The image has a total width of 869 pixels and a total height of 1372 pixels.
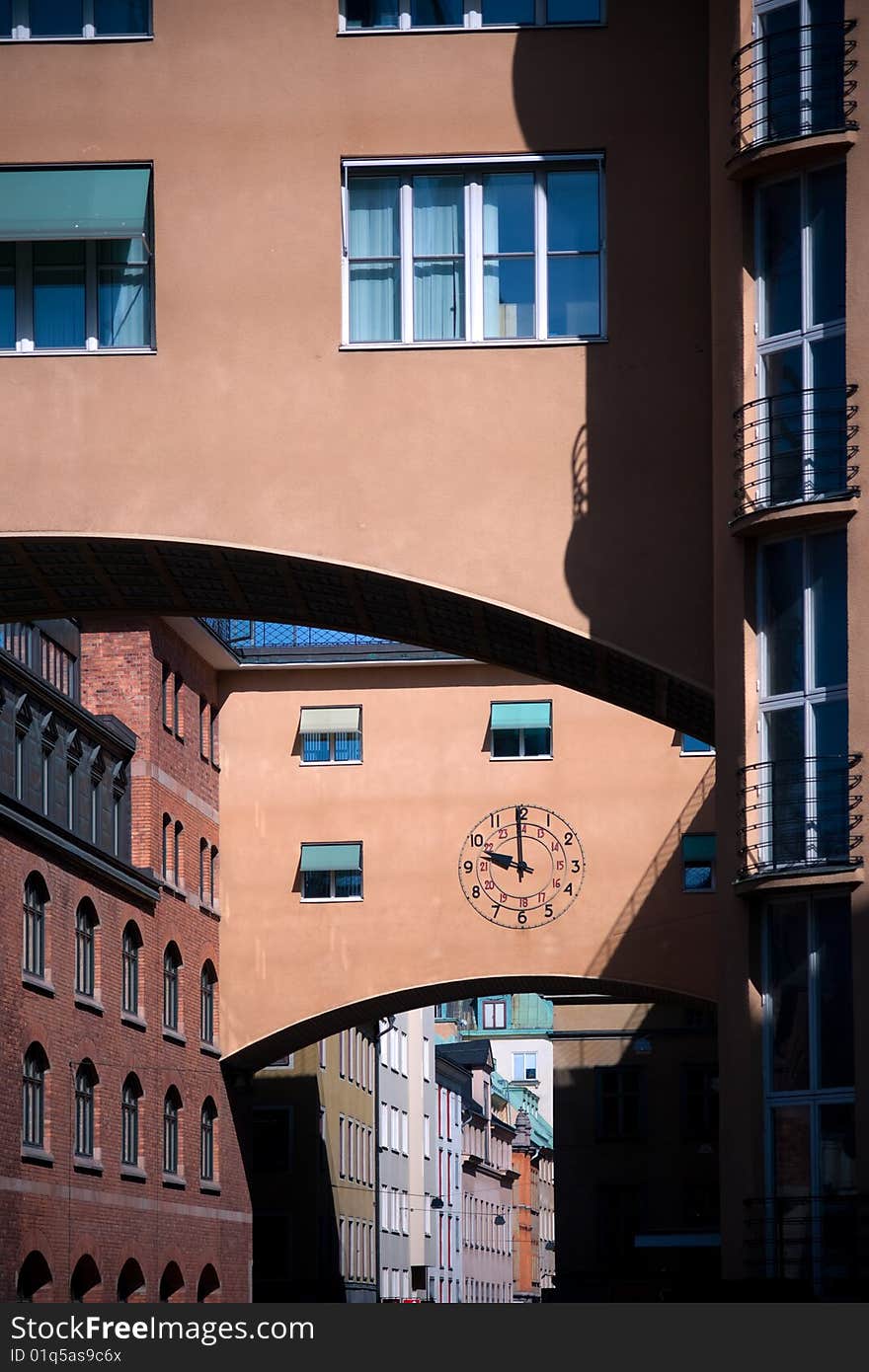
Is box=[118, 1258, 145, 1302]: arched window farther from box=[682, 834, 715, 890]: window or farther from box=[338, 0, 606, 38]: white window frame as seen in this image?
box=[338, 0, 606, 38]: white window frame

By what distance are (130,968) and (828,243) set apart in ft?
93.6

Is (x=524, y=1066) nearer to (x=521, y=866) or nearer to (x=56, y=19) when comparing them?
(x=521, y=866)

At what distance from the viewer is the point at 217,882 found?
46906 millimetres

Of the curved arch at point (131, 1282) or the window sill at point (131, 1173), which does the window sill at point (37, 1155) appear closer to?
the window sill at point (131, 1173)

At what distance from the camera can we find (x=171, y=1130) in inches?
1772

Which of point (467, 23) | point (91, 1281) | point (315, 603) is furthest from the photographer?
Result: point (91, 1281)

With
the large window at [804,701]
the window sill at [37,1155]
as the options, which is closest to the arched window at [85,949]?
the window sill at [37,1155]

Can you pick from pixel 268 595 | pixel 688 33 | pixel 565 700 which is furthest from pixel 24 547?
pixel 565 700

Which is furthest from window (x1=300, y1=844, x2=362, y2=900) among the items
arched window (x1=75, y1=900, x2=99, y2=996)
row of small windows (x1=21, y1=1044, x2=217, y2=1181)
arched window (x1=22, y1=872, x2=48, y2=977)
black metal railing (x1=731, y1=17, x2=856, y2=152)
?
black metal railing (x1=731, y1=17, x2=856, y2=152)

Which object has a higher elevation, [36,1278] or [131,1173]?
[131,1173]

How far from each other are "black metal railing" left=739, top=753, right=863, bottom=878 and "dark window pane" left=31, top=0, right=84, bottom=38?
7.65 m

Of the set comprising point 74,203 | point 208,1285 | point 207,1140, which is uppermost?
point 74,203

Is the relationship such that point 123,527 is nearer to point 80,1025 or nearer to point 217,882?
point 80,1025

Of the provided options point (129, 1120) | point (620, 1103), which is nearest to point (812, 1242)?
point (129, 1120)
